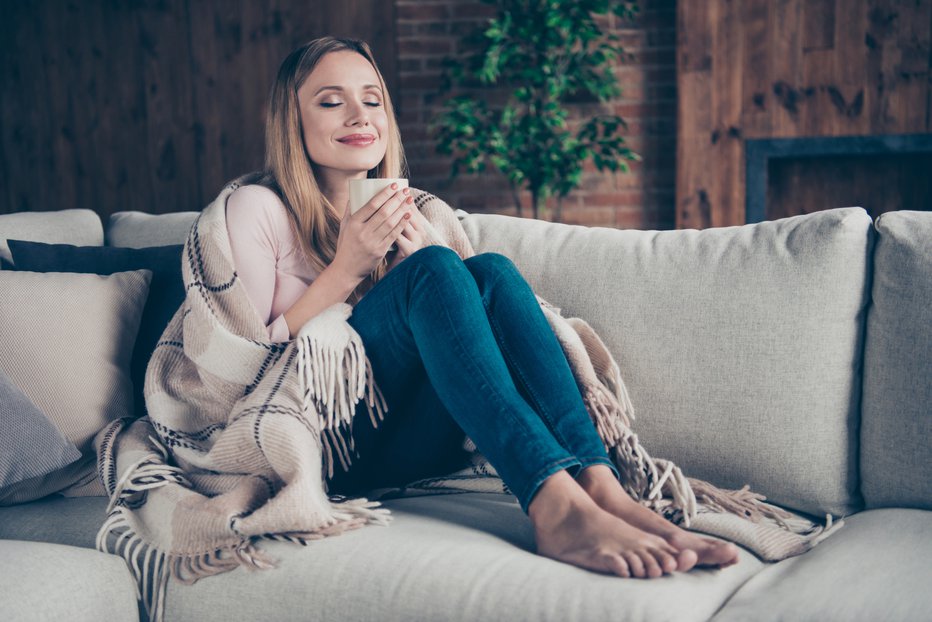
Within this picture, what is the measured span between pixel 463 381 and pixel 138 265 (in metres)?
0.94

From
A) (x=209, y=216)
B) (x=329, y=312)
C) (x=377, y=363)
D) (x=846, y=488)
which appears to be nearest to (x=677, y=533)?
(x=846, y=488)

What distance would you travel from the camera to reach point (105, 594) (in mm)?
1238

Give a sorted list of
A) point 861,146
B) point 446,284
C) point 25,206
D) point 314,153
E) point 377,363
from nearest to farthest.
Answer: point 446,284 → point 377,363 → point 314,153 → point 861,146 → point 25,206

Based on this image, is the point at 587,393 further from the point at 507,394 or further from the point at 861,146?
the point at 861,146

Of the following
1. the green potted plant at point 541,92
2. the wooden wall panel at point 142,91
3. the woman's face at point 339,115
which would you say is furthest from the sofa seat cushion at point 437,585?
the wooden wall panel at point 142,91

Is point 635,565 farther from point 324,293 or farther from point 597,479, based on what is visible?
point 324,293

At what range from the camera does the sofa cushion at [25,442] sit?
1.41m

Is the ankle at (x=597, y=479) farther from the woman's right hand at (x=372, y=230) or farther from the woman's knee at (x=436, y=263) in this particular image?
the woman's right hand at (x=372, y=230)

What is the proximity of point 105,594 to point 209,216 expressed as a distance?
2.30ft

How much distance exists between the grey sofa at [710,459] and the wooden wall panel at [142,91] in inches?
101

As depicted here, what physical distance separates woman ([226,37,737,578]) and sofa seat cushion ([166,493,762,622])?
0.04 meters

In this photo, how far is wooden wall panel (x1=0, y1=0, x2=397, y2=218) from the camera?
3891mm

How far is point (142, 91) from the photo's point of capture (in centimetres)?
399

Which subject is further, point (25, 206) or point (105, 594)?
point (25, 206)
